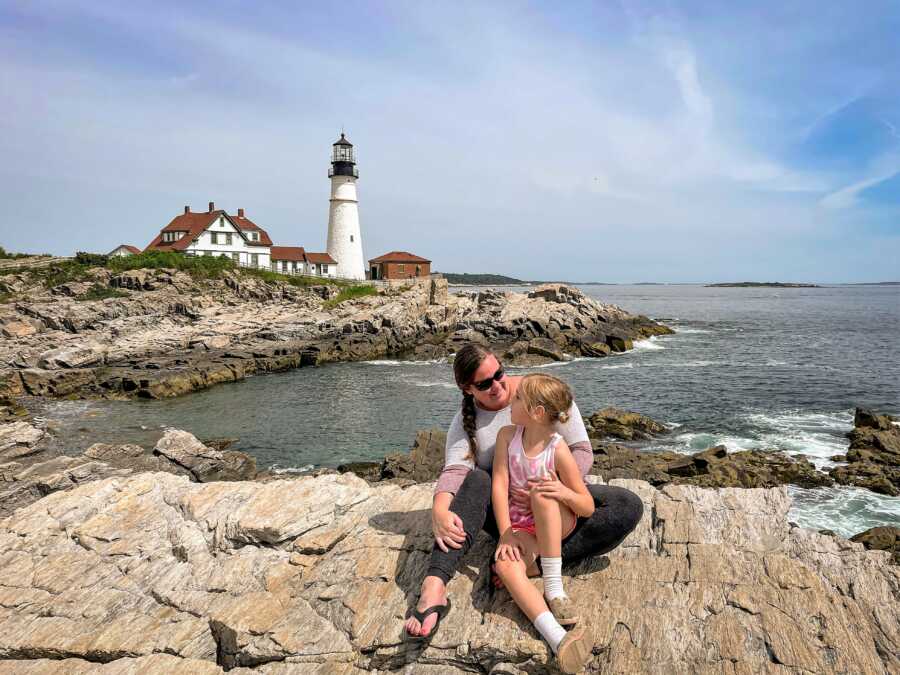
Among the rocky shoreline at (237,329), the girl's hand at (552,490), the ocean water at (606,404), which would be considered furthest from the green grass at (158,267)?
the girl's hand at (552,490)

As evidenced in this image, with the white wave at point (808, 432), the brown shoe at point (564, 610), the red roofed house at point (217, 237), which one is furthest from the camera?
the red roofed house at point (217, 237)

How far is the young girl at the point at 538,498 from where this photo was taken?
4.70 meters

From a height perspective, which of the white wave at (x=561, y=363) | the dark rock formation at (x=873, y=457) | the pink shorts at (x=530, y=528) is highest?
the pink shorts at (x=530, y=528)

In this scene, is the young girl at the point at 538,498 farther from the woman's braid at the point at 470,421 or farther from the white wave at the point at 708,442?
the white wave at the point at 708,442

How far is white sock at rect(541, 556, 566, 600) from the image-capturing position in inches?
187

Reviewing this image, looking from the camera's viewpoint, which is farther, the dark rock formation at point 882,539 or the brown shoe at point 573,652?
the dark rock formation at point 882,539

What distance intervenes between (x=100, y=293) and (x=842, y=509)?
48204mm

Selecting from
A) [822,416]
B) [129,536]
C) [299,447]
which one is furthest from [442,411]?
[129,536]

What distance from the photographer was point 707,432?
21484 millimetres

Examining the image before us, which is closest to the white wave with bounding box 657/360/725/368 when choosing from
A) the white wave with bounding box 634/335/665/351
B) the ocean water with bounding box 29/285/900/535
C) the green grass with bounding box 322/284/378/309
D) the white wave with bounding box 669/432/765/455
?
the ocean water with bounding box 29/285/900/535

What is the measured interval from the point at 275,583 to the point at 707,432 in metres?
19.6

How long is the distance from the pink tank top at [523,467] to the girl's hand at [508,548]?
147 mm

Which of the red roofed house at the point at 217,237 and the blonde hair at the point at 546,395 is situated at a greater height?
the red roofed house at the point at 217,237

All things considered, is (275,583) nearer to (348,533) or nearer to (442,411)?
(348,533)
